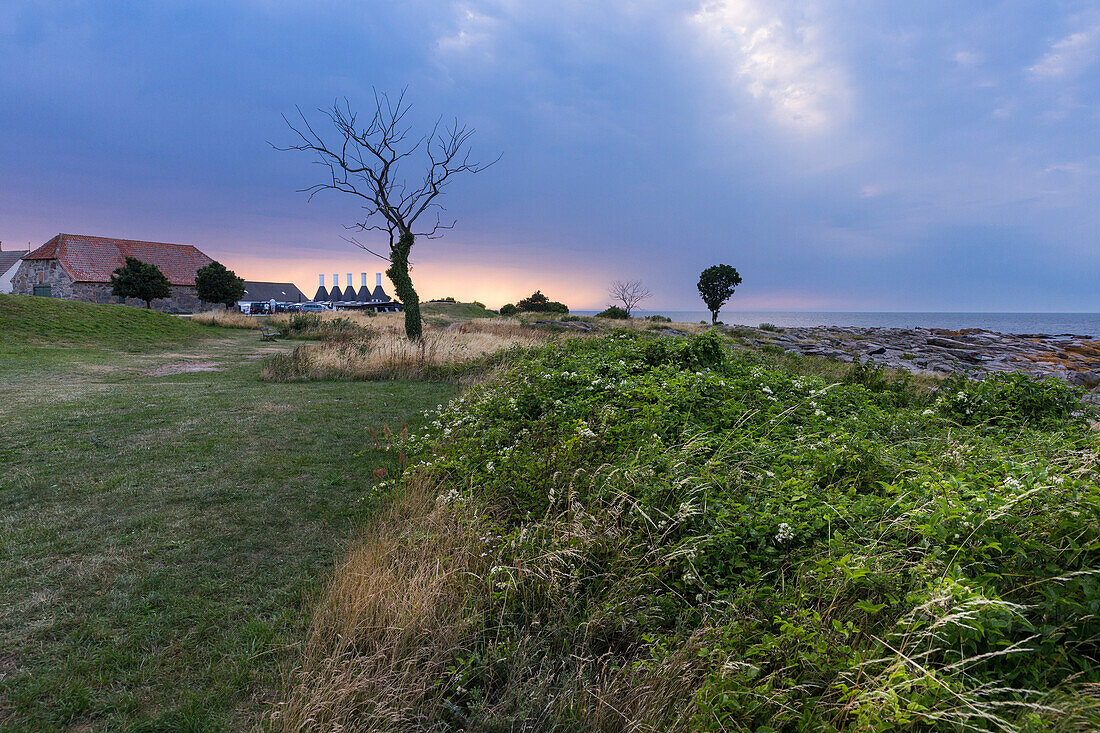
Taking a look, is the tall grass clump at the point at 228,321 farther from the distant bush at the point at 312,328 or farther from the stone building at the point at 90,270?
the stone building at the point at 90,270

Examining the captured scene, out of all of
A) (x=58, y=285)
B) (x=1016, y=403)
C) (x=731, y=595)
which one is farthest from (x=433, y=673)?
(x=58, y=285)

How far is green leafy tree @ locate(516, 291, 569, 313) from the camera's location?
45344 mm

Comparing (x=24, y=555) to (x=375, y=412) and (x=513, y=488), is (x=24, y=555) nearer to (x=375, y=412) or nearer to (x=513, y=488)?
(x=513, y=488)

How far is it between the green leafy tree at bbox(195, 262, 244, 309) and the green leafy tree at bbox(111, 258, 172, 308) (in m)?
3.37

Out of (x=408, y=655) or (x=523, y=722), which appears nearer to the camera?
(x=523, y=722)

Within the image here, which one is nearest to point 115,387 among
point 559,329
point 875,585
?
point 875,585

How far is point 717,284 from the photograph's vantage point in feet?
152

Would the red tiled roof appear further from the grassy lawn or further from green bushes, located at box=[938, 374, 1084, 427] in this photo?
green bushes, located at box=[938, 374, 1084, 427]

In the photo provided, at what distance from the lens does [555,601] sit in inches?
110

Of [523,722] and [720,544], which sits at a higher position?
[720,544]

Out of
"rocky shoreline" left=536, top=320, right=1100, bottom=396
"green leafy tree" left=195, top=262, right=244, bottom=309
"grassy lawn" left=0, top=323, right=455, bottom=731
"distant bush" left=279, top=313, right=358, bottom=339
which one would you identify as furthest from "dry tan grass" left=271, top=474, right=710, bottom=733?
"green leafy tree" left=195, top=262, right=244, bottom=309

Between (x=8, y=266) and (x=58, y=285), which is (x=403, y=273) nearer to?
(x=58, y=285)

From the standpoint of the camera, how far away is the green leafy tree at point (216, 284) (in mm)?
44094

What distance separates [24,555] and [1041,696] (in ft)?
18.9
